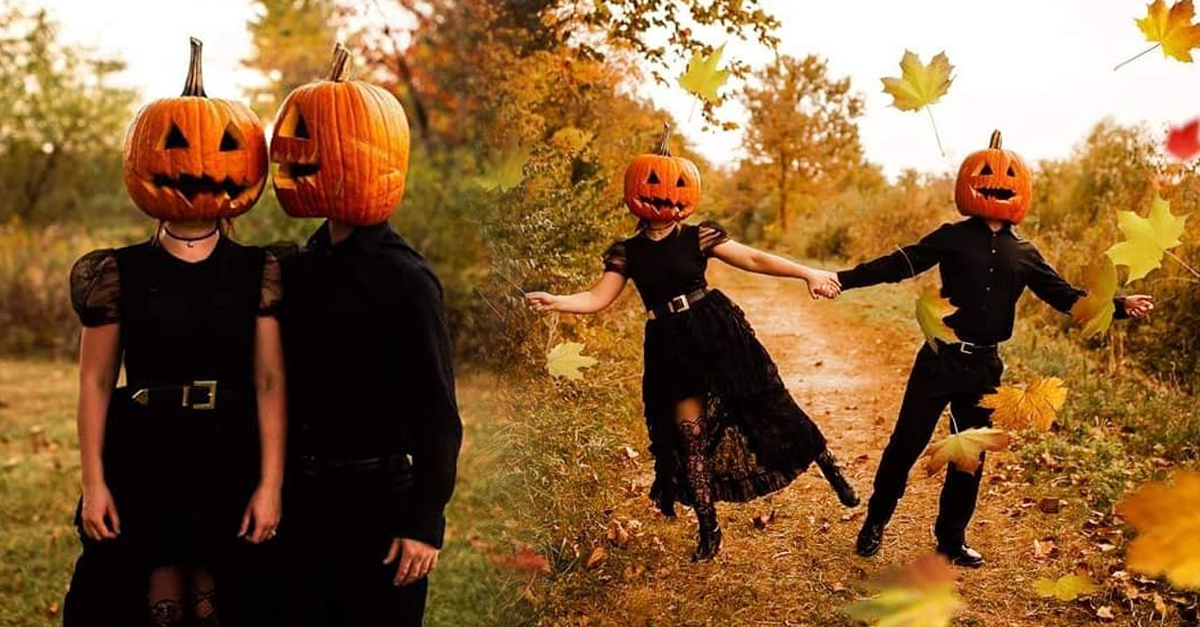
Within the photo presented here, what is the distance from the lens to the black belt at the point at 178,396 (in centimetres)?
237

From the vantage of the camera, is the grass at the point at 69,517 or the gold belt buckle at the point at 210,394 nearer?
the gold belt buckle at the point at 210,394

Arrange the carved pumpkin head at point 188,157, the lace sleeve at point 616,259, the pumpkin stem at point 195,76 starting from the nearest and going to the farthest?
the carved pumpkin head at point 188,157 < the pumpkin stem at point 195,76 < the lace sleeve at point 616,259

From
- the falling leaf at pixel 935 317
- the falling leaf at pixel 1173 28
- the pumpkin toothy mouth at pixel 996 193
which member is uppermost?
the falling leaf at pixel 1173 28

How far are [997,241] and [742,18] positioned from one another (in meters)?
0.75

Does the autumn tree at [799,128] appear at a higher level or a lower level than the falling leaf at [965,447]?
higher

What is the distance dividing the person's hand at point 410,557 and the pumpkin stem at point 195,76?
43.8 inches

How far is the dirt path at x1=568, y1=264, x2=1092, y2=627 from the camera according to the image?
2.32 m

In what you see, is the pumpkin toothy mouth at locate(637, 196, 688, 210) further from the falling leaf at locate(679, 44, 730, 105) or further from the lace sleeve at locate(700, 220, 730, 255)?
the falling leaf at locate(679, 44, 730, 105)

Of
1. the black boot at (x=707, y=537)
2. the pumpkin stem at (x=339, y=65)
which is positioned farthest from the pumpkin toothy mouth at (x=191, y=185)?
the black boot at (x=707, y=537)

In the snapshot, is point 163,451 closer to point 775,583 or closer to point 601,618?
point 601,618

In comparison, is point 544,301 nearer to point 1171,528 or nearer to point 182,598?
point 182,598

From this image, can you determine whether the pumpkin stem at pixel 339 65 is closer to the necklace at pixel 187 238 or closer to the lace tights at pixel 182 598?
the necklace at pixel 187 238

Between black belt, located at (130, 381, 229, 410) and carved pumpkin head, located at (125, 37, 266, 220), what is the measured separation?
38cm

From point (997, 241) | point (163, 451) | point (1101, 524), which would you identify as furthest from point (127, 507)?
point (1101, 524)
